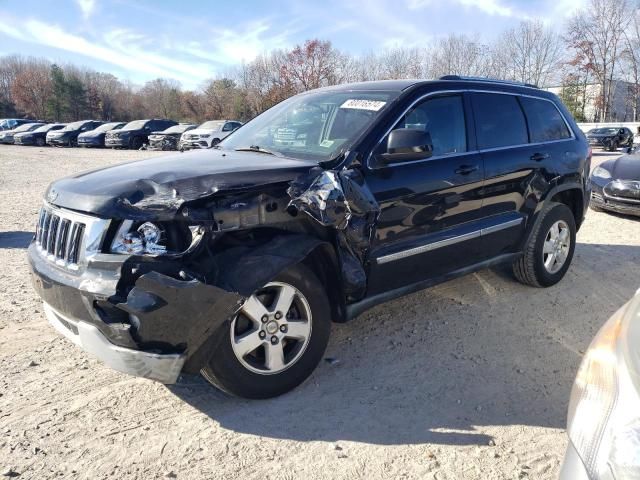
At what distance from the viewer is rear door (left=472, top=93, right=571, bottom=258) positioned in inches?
167

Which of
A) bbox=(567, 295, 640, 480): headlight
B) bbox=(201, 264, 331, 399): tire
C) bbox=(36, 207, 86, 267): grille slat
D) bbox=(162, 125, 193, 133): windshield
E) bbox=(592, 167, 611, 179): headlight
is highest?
bbox=(162, 125, 193, 133): windshield

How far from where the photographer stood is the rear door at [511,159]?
4234 millimetres

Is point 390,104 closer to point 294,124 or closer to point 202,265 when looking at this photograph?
point 294,124

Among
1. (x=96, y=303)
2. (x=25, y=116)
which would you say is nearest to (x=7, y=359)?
(x=96, y=303)

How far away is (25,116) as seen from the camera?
61.5 m

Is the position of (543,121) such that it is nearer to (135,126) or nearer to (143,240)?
(143,240)

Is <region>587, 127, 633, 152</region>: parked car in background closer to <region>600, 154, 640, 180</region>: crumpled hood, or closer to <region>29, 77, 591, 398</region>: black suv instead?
<region>600, 154, 640, 180</region>: crumpled hood

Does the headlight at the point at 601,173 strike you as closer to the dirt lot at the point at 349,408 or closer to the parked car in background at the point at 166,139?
the dirt lot at the point at 349,408

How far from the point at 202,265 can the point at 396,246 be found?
1.46 metres

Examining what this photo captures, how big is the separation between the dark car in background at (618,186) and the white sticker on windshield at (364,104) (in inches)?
259

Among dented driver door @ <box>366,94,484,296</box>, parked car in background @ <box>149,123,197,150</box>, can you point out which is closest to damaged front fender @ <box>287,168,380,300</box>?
dented driver door @ <box>366,94,484,296</box>

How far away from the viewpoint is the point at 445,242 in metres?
3.84

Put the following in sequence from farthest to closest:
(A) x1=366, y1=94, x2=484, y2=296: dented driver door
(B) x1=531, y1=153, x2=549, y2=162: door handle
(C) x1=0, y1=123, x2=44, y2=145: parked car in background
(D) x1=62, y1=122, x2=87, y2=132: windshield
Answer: (C) x1=0, y1=123, x2=44, y2=145: parked car in background < (D) x1=62, y1=122, x2=87, y2=132: windshield < (B) x1=531, y1=153, x2=549, y2=162: door handle < (A) x1=366, y1=94, x2=484, y2=296: dented driver door

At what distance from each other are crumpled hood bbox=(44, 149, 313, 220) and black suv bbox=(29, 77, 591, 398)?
0.01 m
